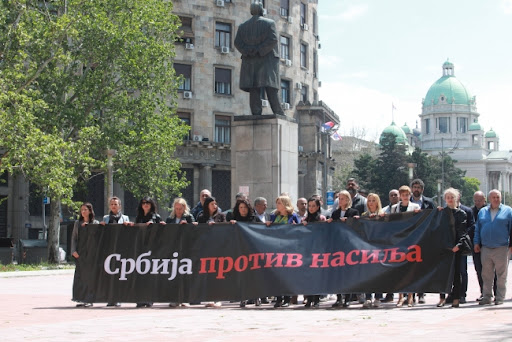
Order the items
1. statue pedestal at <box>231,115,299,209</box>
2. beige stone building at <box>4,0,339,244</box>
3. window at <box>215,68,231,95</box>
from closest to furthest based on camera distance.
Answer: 1. statue pedestal at <box>231,115,299,209</box>
2. beige stone building at <box>4,0,339,244</box>
3. window at <box>215,68,231,95</box>

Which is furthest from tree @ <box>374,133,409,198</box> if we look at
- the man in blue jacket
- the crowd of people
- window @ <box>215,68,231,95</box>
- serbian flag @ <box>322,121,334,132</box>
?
the man in blue jacket

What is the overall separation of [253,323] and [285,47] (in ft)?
154

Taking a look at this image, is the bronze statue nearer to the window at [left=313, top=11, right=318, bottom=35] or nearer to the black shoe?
the black shoe

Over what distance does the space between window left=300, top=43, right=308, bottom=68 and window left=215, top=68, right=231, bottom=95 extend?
22.7 feet

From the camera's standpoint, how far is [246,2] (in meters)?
55.0

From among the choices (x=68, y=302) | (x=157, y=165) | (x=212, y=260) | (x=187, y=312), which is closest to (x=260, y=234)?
(x=212, y=260)

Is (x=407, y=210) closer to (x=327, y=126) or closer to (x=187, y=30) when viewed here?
Result: (x=187, y=30)

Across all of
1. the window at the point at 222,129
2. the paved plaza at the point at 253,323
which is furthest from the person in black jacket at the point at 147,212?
the window at the point at 222,129

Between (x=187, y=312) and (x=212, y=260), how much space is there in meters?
1.34

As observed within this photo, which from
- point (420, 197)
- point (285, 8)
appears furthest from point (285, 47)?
point (420, 197)

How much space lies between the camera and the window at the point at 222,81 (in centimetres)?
5409

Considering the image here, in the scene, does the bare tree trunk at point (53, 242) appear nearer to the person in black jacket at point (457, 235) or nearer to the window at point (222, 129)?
the window at point (222, 129)

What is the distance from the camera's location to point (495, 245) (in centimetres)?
1424

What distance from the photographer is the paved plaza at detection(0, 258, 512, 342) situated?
9.78m
